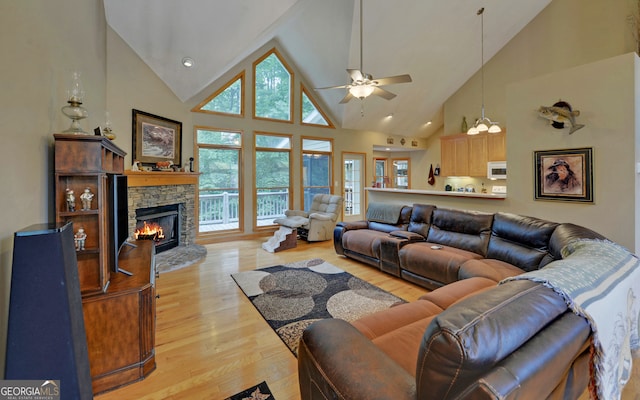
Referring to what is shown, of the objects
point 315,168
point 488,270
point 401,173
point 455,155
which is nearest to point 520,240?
point 488,270

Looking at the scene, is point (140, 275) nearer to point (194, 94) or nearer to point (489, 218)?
point (489, 218)

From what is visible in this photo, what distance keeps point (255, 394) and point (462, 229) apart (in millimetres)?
2934

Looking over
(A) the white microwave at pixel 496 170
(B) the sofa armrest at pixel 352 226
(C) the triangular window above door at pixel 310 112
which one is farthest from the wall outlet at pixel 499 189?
(C) the triangular window above door at pixel 310 112

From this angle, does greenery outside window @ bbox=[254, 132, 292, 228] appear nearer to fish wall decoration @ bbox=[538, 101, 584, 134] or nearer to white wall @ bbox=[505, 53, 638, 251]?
white wall @ bbox=[505, 53, 638, 251]

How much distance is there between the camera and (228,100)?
606 cm

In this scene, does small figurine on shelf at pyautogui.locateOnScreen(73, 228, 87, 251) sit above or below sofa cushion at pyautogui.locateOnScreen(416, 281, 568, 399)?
above

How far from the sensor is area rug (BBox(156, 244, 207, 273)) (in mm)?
4087

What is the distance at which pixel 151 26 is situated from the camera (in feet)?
13.0

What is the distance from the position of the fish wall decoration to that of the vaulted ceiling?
9.81 ft

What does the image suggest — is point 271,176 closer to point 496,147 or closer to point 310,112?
point 310,112

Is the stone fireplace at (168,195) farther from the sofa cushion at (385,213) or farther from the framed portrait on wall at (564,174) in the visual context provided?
the framed portrait on wall at (564,174)

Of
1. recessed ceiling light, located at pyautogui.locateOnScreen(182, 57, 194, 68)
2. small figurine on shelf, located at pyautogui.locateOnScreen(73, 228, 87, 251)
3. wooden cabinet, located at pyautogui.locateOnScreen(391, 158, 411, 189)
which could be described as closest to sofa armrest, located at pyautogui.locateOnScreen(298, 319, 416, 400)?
small figurine on shelf, located at pyautogui.locateOnScreen(73, 228, 87, 251)

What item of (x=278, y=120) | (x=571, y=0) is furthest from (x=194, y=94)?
(x=571, y=0)

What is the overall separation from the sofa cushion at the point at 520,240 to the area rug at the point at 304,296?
123cm
